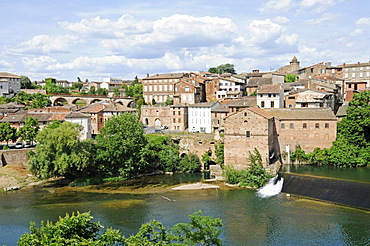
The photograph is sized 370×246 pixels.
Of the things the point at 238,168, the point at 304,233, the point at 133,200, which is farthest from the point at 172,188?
the point at 304,233

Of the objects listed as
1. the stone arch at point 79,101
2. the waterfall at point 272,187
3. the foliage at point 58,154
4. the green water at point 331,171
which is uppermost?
the stone arch at point 79,101

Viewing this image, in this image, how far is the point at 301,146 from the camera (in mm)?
46156

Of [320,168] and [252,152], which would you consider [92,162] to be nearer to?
[252,152]

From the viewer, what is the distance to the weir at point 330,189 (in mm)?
30391

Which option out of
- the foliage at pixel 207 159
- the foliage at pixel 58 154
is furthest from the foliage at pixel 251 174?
the foliage at pixel 58 154

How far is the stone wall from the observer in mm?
45375

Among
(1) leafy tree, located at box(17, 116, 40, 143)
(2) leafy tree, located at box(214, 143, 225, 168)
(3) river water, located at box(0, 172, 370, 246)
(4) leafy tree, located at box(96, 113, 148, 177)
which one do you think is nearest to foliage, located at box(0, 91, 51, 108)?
(1) leafy tree, located at box(17, 116, 40, 143)

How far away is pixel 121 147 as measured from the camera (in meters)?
42.4

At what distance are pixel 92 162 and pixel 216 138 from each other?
16369mm

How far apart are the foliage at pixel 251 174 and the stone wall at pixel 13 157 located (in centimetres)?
2582

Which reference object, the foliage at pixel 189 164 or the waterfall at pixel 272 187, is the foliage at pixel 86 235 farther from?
the foliage at pixel 189 164

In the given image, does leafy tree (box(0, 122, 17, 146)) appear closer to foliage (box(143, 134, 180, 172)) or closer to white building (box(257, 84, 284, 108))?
foliage (box(143, 134, 180, 172))

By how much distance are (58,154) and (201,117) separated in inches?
1010

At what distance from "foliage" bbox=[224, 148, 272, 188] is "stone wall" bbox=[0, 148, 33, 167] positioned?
1017 inches
